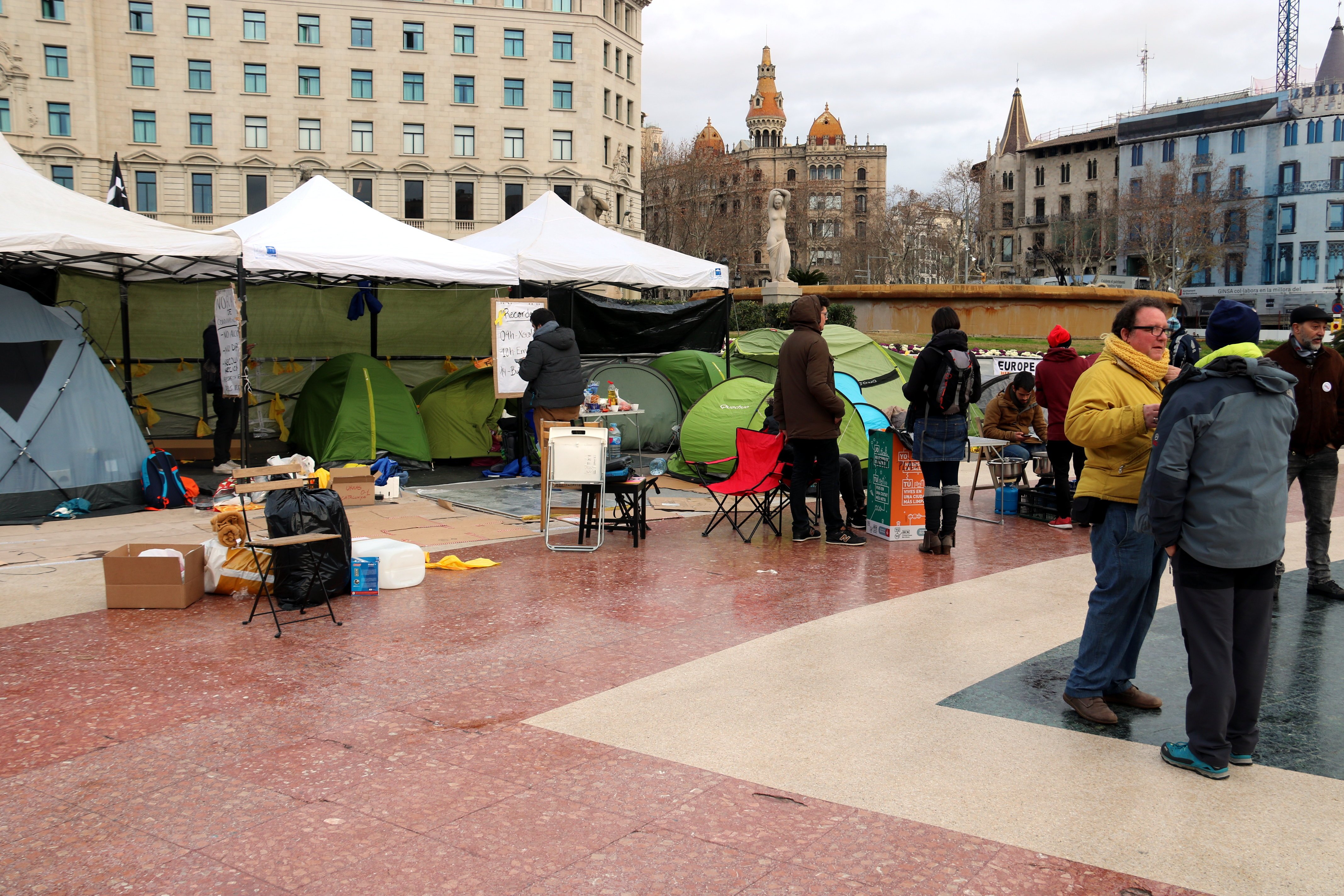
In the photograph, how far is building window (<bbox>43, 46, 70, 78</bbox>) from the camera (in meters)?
49.5

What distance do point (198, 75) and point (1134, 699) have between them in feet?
190

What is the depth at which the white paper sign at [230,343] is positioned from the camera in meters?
10.5

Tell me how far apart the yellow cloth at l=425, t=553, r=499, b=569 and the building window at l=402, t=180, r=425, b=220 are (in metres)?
51.1

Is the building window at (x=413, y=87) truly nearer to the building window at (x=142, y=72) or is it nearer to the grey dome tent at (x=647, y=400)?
the building window at (x=142, y=72)

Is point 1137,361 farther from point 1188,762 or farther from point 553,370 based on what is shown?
point 553,370

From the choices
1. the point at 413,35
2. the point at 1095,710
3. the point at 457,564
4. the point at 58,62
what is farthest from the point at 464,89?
the point at 1095,710

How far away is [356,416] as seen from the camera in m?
12.6

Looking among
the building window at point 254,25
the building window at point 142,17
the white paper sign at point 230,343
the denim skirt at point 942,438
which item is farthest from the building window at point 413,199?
the denim skirt at point 942,438

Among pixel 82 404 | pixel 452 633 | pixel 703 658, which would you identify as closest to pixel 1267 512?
pixel 703 658

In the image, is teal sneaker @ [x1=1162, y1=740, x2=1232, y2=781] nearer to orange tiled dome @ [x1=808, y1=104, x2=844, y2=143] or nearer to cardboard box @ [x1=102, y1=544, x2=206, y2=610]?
cardboard box @ [x1=102, y1=544, x2=206, y2=610]

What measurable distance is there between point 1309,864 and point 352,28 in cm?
5917

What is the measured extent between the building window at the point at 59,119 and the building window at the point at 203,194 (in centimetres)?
582

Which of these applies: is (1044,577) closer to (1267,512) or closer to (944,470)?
(944,470)

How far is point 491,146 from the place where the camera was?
56406mm
